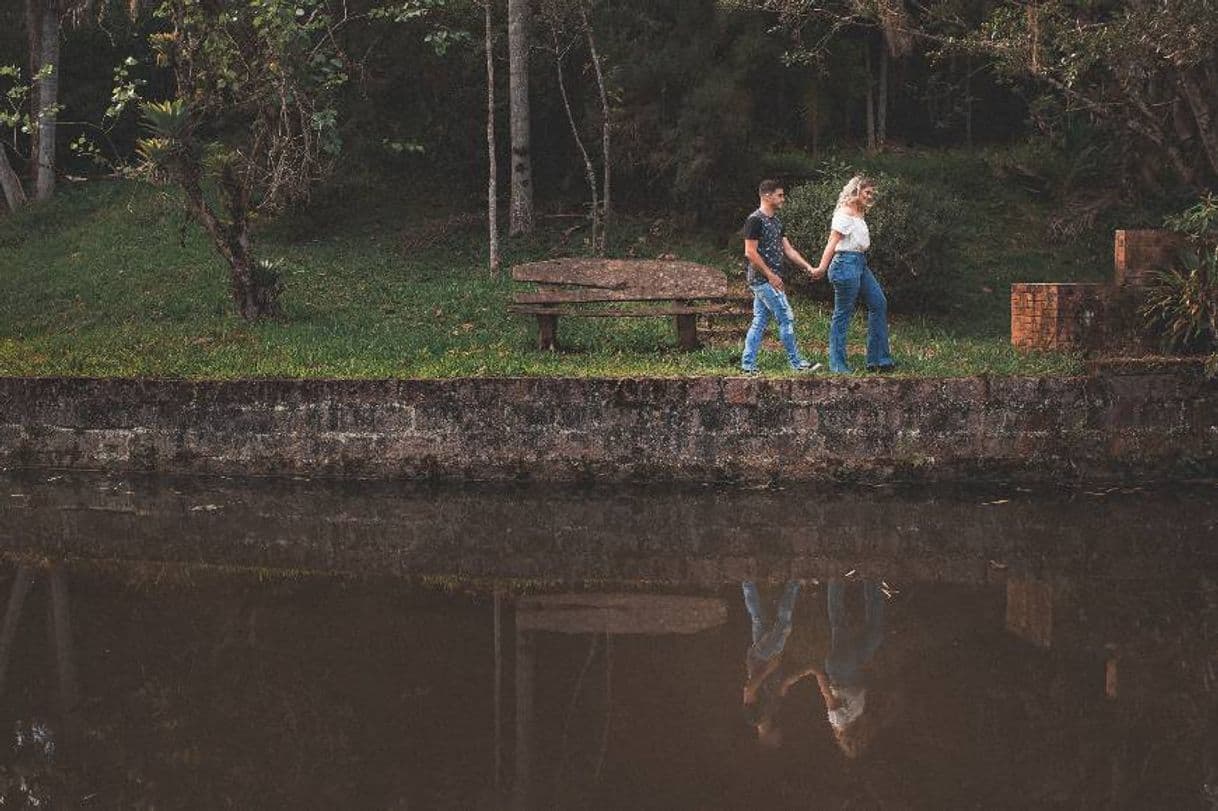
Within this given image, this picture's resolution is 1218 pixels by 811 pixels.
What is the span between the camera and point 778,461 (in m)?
10.3

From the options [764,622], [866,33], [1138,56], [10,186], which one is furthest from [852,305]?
[10,186]

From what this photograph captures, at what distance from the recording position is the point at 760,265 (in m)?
10.9

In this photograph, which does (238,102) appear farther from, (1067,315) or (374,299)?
(1067,315)

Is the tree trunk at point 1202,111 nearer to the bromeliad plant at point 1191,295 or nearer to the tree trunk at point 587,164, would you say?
the bromeliad plant at point 1191,295

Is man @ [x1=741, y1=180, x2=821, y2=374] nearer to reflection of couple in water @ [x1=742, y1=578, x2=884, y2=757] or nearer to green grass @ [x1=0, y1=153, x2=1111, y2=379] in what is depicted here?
green grass @ [x1=0, y1=153, x2=1111, y2=379]

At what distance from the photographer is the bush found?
15.7 m

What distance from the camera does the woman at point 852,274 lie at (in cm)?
1084

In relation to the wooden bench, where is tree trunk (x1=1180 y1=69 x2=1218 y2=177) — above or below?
above

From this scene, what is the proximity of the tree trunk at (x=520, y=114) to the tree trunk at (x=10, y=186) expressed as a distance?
10.5m

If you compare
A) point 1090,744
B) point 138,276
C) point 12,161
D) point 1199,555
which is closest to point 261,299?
point 138,276

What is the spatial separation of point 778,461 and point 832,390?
687mm

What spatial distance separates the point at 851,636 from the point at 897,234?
10.2 meters

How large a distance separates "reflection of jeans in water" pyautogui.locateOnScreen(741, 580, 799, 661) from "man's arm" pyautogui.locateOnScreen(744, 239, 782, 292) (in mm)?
4153

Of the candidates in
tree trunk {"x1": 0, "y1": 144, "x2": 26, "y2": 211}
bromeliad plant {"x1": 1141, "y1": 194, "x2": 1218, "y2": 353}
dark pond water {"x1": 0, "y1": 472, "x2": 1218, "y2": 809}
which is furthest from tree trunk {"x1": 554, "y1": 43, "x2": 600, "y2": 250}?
tree trunk {"x1": 0, "y1": 144, "x2": 26, "y2": 211}
